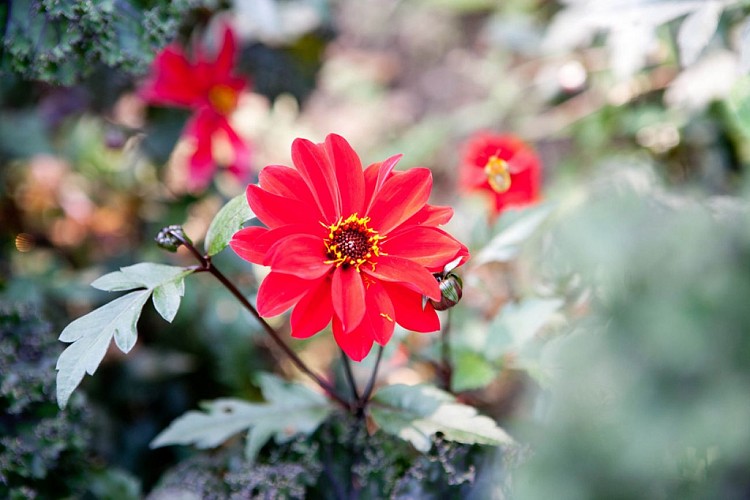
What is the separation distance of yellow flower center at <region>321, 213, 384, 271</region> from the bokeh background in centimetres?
27

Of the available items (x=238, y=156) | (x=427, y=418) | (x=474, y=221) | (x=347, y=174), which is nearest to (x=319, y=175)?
(x=347, y=174)

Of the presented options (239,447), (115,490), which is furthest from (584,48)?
(115,490)

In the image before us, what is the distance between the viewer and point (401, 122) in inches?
86.8

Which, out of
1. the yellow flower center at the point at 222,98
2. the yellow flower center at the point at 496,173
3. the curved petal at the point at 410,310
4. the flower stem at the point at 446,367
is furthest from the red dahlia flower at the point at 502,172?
the yellow flower center at the point at 222,98

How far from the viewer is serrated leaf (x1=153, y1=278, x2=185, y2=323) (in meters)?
0.76

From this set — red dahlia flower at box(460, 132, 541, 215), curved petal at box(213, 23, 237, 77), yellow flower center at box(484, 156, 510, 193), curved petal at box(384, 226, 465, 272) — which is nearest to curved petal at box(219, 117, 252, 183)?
curved petal at box(213, 23, 237, 77)

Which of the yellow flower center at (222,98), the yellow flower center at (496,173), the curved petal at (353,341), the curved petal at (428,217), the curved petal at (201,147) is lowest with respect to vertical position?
the curved petal at (353,341)

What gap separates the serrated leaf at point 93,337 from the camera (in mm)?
739

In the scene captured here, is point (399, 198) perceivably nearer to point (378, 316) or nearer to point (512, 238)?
point (378, 316)

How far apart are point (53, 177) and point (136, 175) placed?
37cm

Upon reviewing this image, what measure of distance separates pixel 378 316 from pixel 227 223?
0.22m

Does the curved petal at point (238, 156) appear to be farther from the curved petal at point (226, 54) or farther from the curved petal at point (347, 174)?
the curved petal at point (347, 174)

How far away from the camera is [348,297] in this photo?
29.4 inches

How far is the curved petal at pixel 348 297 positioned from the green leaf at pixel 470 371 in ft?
1.17
